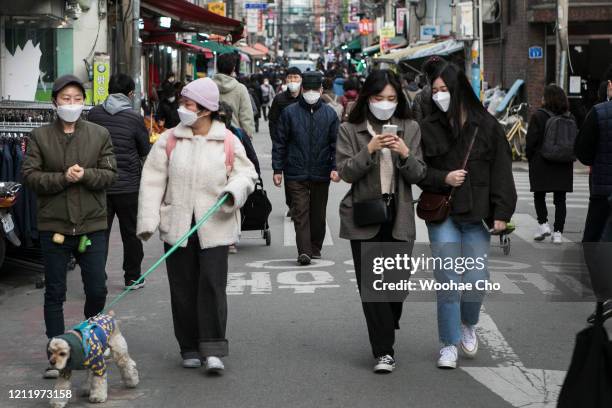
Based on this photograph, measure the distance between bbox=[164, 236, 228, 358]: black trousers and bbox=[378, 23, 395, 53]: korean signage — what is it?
162ft

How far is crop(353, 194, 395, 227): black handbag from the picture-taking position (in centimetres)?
680

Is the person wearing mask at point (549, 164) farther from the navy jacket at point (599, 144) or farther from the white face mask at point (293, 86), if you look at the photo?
the navy jacket at point (599, 144)

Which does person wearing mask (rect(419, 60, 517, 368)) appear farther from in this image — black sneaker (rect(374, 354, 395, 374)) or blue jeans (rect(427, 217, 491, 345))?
black sneaker (rect(374, 354, 395, 374))

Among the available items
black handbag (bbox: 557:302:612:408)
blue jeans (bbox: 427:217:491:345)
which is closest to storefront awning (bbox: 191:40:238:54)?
blue jeans (bbox: 427:217:491:345)

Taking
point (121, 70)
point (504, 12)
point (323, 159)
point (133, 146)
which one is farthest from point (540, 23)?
point (133, 146)

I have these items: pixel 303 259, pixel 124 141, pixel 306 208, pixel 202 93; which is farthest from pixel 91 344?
pixel 306 208

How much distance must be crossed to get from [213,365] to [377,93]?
195 centimetres

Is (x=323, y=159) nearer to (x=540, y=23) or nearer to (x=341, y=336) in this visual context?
(x=341, y=336)

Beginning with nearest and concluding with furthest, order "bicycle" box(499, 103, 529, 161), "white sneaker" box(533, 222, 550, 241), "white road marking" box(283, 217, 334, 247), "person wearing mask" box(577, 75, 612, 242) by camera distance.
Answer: "person wearing mask" box(577, 75, 612, 242) < "white road marking" box(283, 217, 334, 247) < "white sneaker" box(533, 222, 550, 241) < "bicycle" box(499, 103, 529, 161)

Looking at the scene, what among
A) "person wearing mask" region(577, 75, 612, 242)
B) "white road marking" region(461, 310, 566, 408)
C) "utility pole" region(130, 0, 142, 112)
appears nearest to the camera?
"white road marking" region(461, 310, 566, 408)

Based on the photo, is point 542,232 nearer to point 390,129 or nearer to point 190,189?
point 390,129

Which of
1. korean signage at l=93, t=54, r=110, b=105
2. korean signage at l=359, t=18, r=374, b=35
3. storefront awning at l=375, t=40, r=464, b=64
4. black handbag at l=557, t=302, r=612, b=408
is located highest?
korean signage at l=359, t=18, r=374, b=35

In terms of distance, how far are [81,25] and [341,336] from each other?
14.3 meters

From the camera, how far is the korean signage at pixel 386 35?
182 ft
